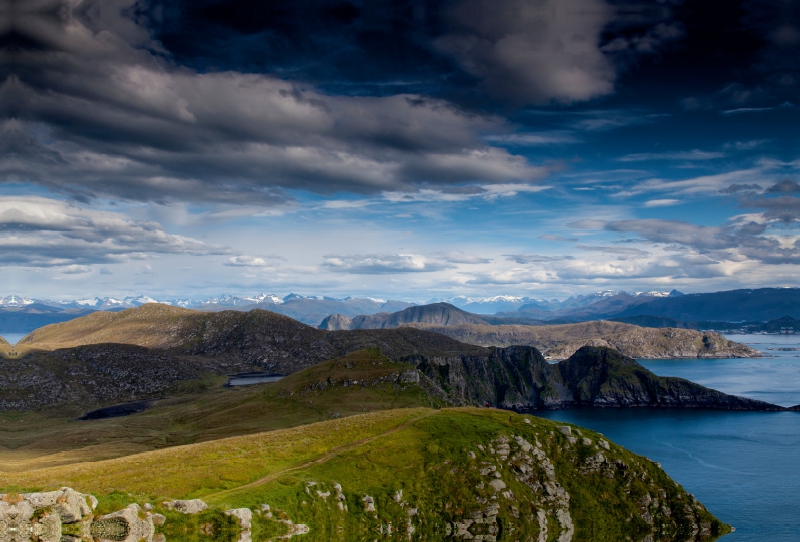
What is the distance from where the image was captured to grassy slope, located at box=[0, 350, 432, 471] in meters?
128

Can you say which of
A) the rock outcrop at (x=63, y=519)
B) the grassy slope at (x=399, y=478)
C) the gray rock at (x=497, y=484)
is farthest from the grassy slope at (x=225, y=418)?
the rock outcrop at (x=63, y=519)

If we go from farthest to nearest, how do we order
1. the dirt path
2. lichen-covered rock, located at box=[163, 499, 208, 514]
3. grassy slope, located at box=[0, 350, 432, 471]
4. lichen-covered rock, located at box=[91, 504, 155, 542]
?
grassy slope, located at box=[0, 350, 432, 471] < the dirt path < lichen-covered rock, located at box=[163, 499, 208, 514] < lichen-covered rock, located at box=[91, 504, 155, 542]

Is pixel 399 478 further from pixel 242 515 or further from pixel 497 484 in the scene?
pixel 242 515

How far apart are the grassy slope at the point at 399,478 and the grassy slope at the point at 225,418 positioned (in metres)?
41.4

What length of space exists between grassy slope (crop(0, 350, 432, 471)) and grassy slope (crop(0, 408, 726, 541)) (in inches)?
1631

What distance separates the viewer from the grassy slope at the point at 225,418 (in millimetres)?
128500

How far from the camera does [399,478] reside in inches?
2899

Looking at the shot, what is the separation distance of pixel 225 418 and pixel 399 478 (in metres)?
99.9

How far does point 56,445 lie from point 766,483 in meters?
218

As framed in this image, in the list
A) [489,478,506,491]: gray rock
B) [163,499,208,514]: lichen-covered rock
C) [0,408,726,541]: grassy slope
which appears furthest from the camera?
[489,478,506,491]: gray rock

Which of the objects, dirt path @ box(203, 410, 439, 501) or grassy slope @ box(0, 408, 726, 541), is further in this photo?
grassy slope @ box(0, 408, 726, 541)

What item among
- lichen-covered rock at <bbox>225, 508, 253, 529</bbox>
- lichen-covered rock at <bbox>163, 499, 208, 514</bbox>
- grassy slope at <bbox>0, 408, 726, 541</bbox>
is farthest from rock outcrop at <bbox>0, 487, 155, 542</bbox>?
grassy slope at <bbox>0, 408, 726, 541</bbox>

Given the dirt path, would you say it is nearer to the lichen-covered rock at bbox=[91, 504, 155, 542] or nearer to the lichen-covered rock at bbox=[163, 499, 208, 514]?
the lichen-covered rock at bbox=[163, 499, 208, 514]

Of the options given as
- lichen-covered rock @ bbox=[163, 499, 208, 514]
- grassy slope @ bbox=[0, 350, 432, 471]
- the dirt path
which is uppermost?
lichen-covered rock @ bbox=[163, 499, 208, 514]
